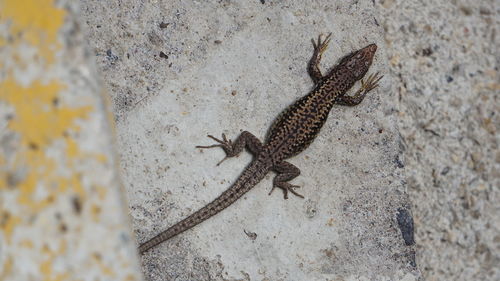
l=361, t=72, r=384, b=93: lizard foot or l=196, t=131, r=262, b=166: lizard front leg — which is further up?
l=361, t=72, r=384, b=93: lizard foot

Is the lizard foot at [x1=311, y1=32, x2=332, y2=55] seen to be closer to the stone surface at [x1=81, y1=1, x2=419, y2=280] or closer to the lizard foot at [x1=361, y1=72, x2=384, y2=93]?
the stone surface at [x1=81, y1=1, x2=419, y2=280]

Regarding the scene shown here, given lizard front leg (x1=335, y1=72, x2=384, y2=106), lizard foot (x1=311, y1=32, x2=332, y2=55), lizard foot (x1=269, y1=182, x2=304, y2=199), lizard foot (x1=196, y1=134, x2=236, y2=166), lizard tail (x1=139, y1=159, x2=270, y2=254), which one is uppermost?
lizard foot (x1=311, y1=32, x2=332, y2=55)

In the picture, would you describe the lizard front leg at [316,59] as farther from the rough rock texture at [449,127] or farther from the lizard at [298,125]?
the rough rock texture at [449,127]

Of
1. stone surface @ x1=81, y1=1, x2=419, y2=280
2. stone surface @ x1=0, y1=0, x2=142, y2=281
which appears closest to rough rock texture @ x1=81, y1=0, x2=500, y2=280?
stone surface @ x1=81, y1=1, x2=419, y2=280

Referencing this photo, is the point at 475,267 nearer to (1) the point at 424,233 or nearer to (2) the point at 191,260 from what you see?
(1) the point at 424,233

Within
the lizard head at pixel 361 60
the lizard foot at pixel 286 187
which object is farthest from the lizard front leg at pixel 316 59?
the lizard foot at pixel 286 187

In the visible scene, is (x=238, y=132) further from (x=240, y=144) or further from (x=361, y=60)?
(x=361, y=60)
